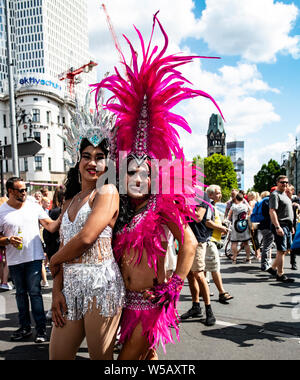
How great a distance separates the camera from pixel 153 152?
2.24 metres

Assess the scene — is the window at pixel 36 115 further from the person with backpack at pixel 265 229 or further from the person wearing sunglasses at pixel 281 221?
the person wearing sunglasses at pixel 281 221

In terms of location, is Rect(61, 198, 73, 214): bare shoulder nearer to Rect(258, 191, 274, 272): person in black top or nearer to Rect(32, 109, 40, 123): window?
Rect(258, 191, 274, 272): person in black top

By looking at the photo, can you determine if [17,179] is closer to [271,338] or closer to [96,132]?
[96,132]

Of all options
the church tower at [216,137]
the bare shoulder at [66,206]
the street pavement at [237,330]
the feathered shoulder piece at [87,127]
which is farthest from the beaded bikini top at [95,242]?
the church tower at [216,137]

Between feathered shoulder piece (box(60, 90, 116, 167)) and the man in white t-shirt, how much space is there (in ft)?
5.72

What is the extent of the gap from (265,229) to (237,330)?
384 centimetres

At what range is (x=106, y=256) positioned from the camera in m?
2.02

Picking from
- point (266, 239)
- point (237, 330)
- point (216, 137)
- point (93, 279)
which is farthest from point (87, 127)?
point (216, 137)

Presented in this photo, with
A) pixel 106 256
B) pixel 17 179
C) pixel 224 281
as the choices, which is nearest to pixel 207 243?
pixel 224 281

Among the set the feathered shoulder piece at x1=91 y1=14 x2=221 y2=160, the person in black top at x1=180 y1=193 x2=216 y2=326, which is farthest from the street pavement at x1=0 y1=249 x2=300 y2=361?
the feathered shoulder piece at x1=91 y1=14 x2=221 y2=160

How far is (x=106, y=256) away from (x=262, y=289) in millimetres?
4780

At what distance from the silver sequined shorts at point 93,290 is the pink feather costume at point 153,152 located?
0.46ft

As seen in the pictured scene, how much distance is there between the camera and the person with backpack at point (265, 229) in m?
7.10

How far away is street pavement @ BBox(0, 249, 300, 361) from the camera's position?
338cm
